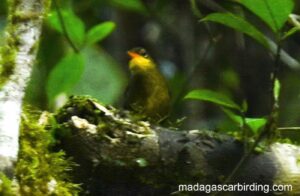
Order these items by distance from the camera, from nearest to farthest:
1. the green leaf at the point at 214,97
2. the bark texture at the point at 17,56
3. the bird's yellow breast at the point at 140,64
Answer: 1. the bark texture at the point at 17,56
2. the green leaf at the point at 214,97
3. the bird's yellow breast at the point at 140,64

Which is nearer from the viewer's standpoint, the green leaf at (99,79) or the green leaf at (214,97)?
the green leaf at (214,97)

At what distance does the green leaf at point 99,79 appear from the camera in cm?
227

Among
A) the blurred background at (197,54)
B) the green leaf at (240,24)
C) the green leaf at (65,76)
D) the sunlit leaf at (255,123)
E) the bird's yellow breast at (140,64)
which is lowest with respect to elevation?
the sunlit leaf at (255,123)

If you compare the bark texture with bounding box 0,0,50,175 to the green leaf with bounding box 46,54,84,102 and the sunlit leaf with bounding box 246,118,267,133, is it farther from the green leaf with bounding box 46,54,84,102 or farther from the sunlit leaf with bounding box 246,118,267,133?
the sunlit leaf with bounding box 246,118,267,133

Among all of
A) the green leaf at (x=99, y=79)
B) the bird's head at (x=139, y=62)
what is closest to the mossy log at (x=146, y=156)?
the green leaf at (x=99, y=79)

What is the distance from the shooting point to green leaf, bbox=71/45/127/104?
227 cm

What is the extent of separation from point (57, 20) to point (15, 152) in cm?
116

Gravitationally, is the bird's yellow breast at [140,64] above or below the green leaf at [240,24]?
above

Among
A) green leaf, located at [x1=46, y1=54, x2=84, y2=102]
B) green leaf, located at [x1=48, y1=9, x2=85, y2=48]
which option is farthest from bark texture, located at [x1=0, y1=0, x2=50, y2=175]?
green leaf, located at [x1=48, y1=9, x2=85, y2=48]

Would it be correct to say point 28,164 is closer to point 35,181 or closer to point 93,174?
point 35,181

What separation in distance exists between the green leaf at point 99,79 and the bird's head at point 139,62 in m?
0.08

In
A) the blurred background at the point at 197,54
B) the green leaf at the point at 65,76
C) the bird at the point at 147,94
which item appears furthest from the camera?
the blurred background at the point at 197,54

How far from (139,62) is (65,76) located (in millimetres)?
631

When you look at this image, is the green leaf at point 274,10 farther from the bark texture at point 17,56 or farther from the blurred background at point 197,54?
the blurred background at point 197,54
